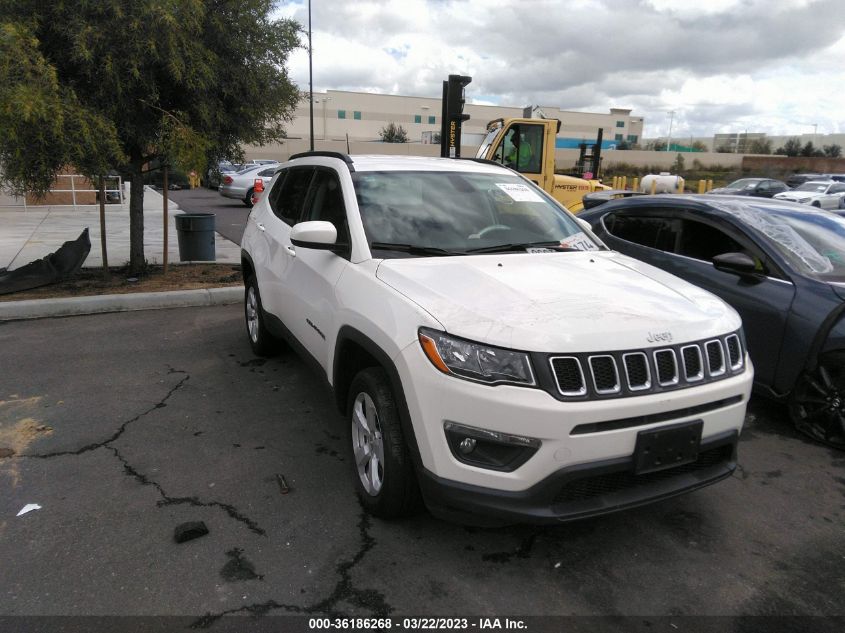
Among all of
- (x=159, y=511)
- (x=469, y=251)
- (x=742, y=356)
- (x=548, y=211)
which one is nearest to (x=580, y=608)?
(x=742, y=356)

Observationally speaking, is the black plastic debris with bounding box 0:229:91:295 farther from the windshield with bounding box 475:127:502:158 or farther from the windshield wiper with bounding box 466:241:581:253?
the windshield with bounding box 475:127:502:158

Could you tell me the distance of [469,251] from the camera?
136 inches

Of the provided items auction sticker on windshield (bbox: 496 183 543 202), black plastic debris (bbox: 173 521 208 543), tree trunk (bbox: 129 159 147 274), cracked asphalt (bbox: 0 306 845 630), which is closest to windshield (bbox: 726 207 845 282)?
cracked asphalt (bbox: 0 306 845 630)

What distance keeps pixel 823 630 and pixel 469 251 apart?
2377mm

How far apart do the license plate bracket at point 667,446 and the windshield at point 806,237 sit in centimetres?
223

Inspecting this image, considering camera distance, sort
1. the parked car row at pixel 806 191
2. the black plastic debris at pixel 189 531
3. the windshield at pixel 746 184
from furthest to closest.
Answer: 1. the windshield at pixel 746 184
2. the parked car row at pixel 806 191
3. the black plastic debris at pixel 189 531

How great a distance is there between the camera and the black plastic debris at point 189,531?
288cm

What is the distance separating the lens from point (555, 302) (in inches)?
106

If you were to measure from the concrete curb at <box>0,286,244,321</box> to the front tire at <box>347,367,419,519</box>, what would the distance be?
16.4 ft

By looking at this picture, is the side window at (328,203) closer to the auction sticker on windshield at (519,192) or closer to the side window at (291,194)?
the side window at (291,194)

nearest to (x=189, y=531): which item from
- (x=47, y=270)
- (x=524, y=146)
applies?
(x=47, y=270)

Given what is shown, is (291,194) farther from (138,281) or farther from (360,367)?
(138,281)

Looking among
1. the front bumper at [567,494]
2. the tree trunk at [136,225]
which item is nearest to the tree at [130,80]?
the tree trunk at [136,225]

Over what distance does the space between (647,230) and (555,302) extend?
310 cm
